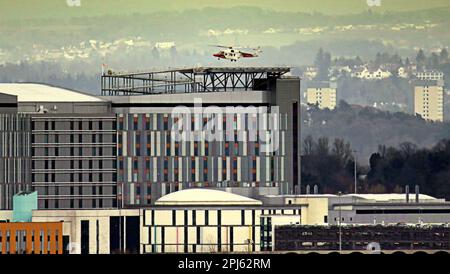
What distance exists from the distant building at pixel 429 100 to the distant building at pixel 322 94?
1245 mm

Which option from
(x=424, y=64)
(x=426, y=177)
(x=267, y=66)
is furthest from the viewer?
(x=267, y=66)

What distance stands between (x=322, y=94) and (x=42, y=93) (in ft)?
21.7

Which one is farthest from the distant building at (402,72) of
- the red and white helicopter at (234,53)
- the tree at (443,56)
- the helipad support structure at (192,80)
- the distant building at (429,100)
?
the helipad support structure at (192,80)

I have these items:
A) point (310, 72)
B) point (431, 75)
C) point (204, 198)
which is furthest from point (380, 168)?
point (204, 198)

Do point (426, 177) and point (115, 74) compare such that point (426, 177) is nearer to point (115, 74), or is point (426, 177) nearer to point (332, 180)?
point (332, 180)

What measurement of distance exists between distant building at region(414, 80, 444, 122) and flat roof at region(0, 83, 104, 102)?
7535 millimetres

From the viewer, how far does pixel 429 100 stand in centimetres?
2619

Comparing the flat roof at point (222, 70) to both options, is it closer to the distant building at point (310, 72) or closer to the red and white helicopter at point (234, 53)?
the red and white helicopter at point (234, 53)

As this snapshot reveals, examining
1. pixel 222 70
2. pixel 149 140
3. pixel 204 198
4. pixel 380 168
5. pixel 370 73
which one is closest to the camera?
pixel 380 168

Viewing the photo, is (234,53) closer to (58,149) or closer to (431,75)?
(431,75)

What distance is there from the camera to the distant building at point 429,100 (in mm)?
25328

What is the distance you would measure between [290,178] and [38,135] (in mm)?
4864
